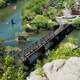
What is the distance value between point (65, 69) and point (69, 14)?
183 ft

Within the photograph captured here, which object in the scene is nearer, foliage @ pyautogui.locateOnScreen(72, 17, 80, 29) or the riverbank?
foliage @ pyautogui.locateOnScreen(72, 17, 80, 29)

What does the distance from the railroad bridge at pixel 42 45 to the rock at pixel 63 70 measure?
2071 cm

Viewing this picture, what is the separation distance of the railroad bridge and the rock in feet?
67.9

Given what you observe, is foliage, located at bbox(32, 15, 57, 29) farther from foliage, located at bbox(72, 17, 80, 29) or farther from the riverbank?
the riverbank

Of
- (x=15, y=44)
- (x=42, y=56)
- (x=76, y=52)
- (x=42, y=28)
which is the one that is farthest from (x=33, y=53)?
(x=42, y=28)

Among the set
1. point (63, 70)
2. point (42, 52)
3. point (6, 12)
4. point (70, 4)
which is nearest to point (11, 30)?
point (70, 4)

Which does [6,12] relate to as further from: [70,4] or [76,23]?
[76,23]

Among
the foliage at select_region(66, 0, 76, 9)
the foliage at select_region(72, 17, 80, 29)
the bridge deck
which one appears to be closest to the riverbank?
the foliage at select_region(66, 0, 76, 9)

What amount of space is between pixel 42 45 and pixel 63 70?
29.6 metres

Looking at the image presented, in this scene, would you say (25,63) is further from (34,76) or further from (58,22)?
(58,22)

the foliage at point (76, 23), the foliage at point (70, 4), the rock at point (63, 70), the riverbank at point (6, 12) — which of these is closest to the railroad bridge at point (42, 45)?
the foliage at point (76, 23)

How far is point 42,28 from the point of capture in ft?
237

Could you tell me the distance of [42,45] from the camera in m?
55.7

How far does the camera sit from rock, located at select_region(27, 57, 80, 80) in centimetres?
2534
